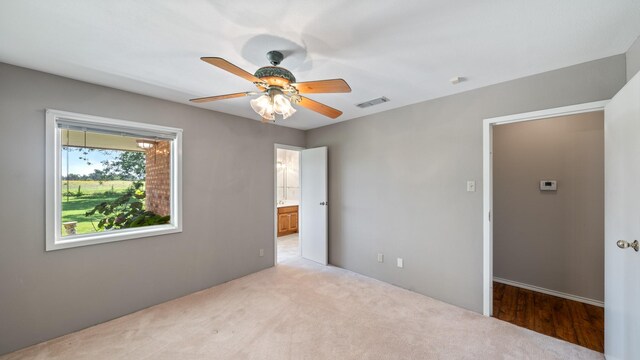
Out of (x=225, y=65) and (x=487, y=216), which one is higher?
(x=225, y=65)

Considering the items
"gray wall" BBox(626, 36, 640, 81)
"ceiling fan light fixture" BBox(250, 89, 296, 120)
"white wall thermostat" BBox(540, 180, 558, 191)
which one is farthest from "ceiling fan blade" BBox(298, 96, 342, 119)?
"white wall thermostat" BBox(540, 180, 558, 191)

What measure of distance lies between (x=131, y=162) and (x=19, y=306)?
154 centimetres

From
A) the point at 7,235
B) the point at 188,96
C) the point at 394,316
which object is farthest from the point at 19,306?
the point at 394,316

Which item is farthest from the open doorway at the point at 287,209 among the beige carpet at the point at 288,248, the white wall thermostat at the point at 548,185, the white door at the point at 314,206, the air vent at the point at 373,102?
the white wall thermostat at the point at 548,185

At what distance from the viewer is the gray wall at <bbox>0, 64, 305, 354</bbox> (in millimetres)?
2055

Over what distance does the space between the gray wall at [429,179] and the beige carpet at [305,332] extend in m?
0.46

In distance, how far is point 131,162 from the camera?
9.27 ft

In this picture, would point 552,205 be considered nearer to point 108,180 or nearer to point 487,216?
point 487,216

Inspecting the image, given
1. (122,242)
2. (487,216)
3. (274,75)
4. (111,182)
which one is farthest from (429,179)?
(111,182)

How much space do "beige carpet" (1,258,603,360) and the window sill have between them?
82 centimetres

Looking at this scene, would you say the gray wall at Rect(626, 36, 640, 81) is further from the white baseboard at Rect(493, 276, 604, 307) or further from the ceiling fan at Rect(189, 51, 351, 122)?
the white baseboard at Rect(493, 276, 604, 307)

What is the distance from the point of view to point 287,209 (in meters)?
6.27

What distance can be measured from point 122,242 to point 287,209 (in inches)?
153

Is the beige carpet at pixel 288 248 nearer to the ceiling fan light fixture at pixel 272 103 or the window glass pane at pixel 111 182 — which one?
the window glass pane at pixel 111 182
